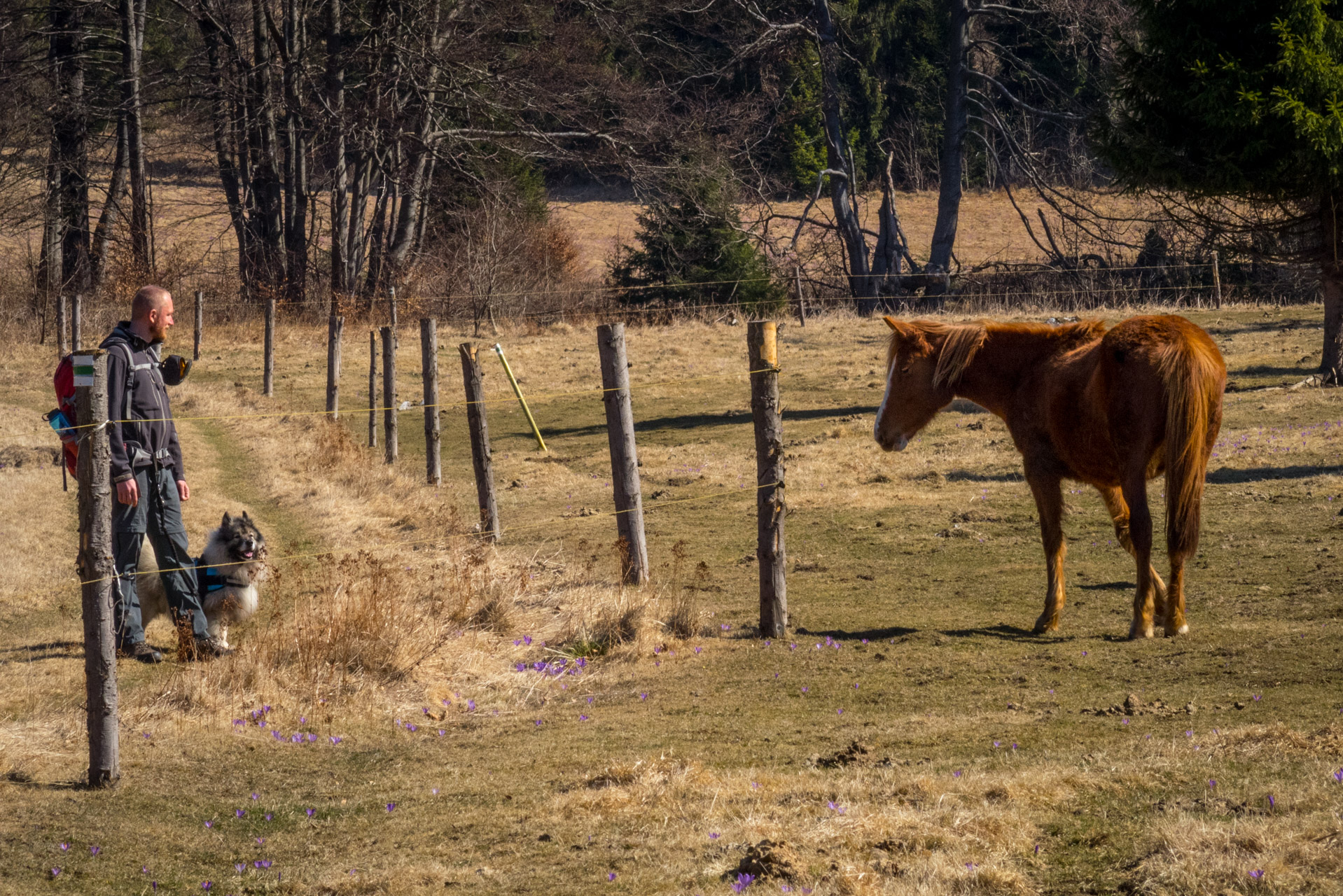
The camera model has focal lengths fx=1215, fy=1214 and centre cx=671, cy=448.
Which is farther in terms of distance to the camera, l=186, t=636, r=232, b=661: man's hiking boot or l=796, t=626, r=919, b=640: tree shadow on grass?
l=796, t=626, r=919, b=640: tree shadow on grass

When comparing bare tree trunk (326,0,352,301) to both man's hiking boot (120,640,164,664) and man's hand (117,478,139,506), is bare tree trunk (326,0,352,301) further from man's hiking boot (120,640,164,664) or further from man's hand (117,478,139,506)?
man's hand (117,478,139,506)

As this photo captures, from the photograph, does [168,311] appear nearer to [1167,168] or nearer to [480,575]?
[480,575]

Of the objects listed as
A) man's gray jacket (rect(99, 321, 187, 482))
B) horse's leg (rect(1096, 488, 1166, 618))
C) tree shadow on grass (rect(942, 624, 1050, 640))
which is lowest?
tree shadow on grass (rect(942, 624, 1050, 640))

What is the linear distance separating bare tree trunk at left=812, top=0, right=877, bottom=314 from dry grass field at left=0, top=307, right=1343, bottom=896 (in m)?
22.9

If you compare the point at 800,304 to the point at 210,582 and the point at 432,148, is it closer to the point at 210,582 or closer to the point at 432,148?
the point at 432,148

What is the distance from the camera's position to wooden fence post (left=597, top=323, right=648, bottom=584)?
8.55m

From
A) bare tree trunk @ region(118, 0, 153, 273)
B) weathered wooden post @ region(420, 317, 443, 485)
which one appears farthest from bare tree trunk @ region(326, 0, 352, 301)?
weathered wooden post @ region(420, 317, 443, 485)

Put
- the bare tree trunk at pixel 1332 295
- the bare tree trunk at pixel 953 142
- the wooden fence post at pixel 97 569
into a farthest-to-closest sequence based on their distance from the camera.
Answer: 1. the bare tree trunk at pixel 953 142
2. the bare tree trunk at pixel 1332 295
3. the wooden fence post at pixel 97 569

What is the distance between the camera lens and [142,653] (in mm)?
7414

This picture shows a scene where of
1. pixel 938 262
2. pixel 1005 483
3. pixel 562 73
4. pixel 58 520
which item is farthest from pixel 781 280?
pixel 58 520

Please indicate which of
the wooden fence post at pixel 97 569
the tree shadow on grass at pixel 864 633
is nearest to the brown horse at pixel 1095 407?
the tree shadow on grass at pixel 864 633

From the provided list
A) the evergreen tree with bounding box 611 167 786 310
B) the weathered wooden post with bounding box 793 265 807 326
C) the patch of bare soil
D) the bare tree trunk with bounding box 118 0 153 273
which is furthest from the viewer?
the evergreen tree with bounding box 611 167 786 310

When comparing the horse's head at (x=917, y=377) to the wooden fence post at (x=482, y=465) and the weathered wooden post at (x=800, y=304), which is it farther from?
the weathered wooden post at (x=800, y=304)

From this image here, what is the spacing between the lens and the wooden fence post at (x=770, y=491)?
25.2 feet
